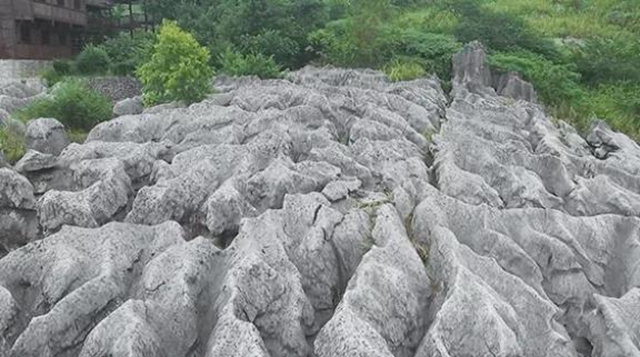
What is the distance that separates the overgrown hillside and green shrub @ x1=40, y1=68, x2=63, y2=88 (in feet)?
24.1

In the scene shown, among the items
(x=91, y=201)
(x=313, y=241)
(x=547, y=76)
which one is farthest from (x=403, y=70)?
(x=91, y=201)

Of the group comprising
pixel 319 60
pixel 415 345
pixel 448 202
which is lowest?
pixel 319 60

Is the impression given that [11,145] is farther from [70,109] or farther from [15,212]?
[70,109]

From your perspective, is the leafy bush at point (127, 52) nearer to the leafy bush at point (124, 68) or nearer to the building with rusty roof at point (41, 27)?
the leafy bush at point (124, 68)

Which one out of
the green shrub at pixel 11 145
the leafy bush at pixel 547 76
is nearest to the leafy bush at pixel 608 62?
the leafy bush at pixel 547 76

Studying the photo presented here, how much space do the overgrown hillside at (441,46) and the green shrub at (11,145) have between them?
39.1 ft

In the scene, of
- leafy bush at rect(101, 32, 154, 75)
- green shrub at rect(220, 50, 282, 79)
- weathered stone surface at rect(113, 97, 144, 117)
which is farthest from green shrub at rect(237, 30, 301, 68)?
weathered stone surface at rect(113, 97, 144, 117)

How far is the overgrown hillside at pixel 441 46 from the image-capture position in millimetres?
25594

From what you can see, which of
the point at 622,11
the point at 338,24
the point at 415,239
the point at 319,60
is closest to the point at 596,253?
the point at 415,239

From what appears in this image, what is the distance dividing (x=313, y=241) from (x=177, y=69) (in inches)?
419

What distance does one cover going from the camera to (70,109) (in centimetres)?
1939

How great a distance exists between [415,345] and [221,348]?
3.11 metres

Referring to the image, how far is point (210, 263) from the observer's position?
428 inches

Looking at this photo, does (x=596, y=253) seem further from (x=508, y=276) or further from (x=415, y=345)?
(x=415, y=345)
